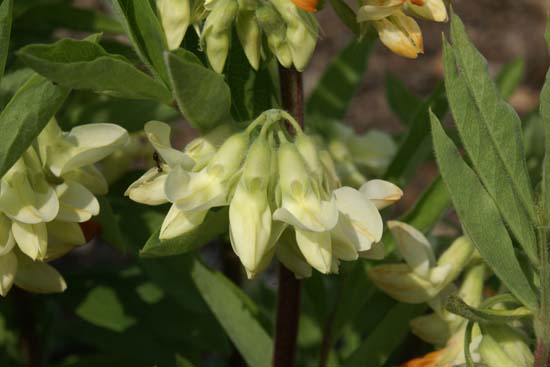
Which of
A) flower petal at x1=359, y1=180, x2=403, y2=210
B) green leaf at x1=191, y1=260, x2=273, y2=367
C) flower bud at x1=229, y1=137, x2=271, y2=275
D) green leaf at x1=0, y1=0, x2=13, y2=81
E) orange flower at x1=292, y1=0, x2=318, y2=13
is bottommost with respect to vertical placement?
green leaf at x1=191, y1=260, x2=273, y2=367

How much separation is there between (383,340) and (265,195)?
0.51 meters

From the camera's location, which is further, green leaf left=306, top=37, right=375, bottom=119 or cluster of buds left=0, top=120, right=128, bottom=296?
green leaf left=306, top=37, right=375, bottom=119

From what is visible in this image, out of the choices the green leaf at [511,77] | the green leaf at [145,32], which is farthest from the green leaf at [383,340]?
the green leaf at [511,77]

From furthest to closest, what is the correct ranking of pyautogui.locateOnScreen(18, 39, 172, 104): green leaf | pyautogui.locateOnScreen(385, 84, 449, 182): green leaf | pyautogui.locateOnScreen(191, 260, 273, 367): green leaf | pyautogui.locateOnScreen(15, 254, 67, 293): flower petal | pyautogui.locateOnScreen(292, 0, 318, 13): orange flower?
1. pyautogui.locateOnScreen(385, 84, 449, 182): green leaf
2. pyautogui.locateOnScreen(191, 260, 273, 367): green leaf
3. pyautogui.locateOnScreen(15, 254, 67, 293): flower petal
4. pyautogui.locateOnScreen(292, 0, 318, 13): orange flower
5. pyautogui.locateOnScreen(18, 39, 172, 104): green leaf

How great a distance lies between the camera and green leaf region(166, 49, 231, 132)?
3.84ft

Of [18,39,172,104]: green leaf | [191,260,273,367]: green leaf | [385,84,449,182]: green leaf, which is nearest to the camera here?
[18,39,172,104]: green leaf

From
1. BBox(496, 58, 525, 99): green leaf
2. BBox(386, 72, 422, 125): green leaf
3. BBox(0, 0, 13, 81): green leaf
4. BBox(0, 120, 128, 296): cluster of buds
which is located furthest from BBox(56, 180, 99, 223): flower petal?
BBox(386, 72, 422, 125): green leaf

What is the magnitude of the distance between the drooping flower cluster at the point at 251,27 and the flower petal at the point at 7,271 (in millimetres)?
364

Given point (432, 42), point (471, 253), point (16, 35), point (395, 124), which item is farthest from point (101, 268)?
point (432, 42)

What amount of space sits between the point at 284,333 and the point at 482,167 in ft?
1.59

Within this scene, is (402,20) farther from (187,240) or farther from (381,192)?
(187,240)

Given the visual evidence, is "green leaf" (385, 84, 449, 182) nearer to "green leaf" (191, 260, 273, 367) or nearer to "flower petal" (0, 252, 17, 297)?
"green leaf" (191, 260, 273, 367)

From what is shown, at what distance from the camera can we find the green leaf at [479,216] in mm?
1226

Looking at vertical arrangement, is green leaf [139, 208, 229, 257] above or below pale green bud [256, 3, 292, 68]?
below
